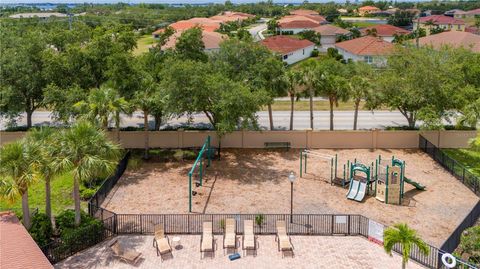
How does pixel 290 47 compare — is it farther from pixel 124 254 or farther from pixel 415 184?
pixel 124 254

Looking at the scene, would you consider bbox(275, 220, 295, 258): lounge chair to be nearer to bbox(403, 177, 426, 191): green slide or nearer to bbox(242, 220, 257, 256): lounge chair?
bbox(242, 220, 257, 256): lounge chair

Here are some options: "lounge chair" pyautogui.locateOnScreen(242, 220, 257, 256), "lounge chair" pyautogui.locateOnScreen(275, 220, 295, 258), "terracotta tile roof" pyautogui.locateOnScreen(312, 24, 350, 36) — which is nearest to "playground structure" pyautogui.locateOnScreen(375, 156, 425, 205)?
"lounge chair" pyautogui.locateOnScreen(275, 220, 295, 258)

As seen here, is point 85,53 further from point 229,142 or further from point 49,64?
point 229,142

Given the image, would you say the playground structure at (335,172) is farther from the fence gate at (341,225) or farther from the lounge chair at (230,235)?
the lounge chair at (230,235)

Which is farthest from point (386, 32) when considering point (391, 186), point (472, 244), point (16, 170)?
point (16, 170)

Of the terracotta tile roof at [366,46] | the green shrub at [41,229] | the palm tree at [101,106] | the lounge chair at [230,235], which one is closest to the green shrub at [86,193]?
the palm tree at [101,106]

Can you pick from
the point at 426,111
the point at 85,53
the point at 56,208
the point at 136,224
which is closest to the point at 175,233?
the point at 136,224
